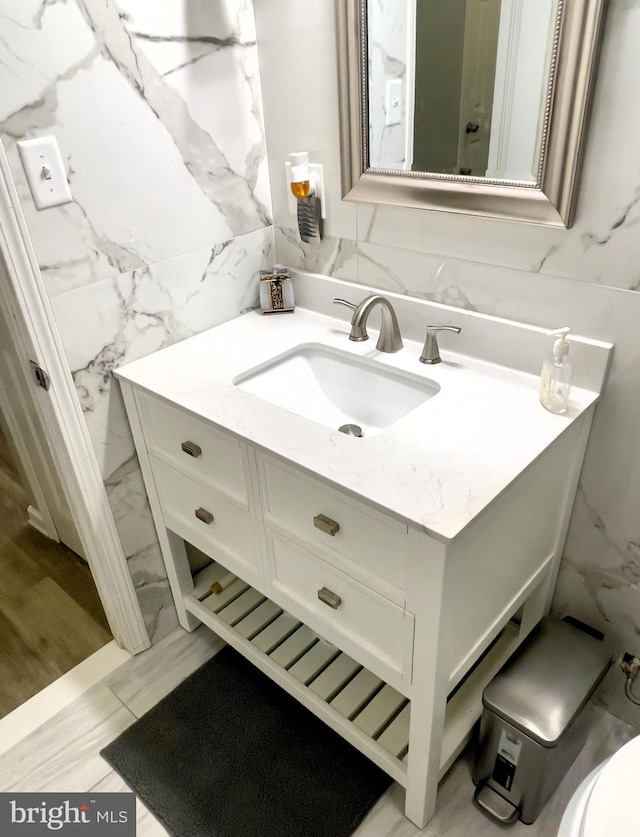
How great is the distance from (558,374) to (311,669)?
915 millimetres

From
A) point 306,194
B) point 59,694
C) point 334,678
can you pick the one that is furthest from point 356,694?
point 306,194

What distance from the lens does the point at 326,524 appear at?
109cm

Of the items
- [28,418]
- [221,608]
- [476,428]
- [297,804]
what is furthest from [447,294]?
[28,418]

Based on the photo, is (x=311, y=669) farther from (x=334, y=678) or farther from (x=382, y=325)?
(x=382, y=325)

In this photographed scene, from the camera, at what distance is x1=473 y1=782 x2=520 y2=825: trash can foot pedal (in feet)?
4.33

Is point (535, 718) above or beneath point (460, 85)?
beneath

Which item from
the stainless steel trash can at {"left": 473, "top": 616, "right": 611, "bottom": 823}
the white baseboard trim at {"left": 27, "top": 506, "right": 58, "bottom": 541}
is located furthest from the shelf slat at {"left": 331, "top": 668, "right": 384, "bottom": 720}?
the white baseboard trim at {"left": 27, "top": 506, "right": 58, "bottom": 541}

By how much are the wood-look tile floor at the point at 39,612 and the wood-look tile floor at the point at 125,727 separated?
0.15m

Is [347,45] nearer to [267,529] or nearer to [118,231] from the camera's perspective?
[118,231]

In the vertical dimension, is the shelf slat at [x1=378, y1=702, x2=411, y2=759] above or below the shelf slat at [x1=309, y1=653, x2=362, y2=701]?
below

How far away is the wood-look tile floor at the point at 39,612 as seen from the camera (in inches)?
67.9

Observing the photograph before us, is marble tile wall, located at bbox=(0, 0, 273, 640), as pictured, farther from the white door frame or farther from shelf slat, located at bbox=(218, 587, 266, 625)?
shelf slat, located at bbox=(218, 587, 266, 625)

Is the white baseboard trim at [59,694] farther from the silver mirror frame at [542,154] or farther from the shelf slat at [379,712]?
the silver mirror frame at [542,154]

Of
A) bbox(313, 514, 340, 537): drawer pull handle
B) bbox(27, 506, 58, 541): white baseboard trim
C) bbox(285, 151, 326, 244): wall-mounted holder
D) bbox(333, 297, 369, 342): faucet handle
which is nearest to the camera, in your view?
bbox(313, 514, 340, 537): drawer pull handle
